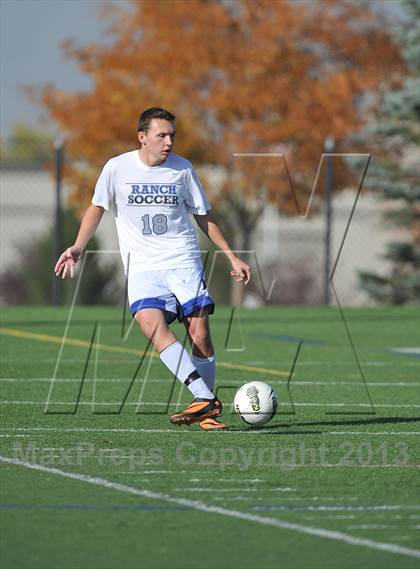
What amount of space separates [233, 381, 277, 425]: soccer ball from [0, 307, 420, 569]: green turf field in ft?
0.42

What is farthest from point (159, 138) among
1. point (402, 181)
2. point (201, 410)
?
point (402, 181)

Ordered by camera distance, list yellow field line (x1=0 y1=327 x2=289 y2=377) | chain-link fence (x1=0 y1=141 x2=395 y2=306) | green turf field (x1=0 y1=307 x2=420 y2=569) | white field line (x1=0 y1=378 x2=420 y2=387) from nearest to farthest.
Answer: green turf field (x1=0 y1=307 x2=420 y2=569) < white field line (x1=0 y1=378 x2=420 y2=387) < yellow field line (x1=0 y1=327 x2=289 y2=377) < chain-link fence (x1=0 y1=141 x2=395 y2=306)

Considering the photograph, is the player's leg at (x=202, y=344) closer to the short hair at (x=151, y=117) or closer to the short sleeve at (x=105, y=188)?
the short sleeve at (x=105, y=188)

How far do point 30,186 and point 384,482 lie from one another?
3976 centimetres

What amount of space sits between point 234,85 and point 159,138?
921 inches

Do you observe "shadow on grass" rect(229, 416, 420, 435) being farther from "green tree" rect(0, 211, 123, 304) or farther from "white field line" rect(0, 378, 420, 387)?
"green tree" rect(0, 211, 123, 304)

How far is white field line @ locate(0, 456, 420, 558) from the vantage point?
20.9 feet

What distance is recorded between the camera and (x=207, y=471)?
324 inches

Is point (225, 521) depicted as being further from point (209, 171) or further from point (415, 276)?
point (209, 171)

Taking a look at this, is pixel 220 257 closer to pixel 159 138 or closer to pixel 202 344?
pixel 202 344

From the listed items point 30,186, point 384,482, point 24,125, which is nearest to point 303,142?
point 30,186

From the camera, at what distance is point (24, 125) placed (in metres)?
110

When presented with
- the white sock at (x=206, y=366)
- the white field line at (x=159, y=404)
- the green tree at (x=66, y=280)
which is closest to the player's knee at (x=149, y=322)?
the white sock at (x=206, y=366)

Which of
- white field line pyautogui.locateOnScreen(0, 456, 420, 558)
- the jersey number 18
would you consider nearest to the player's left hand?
the jersey number 18
